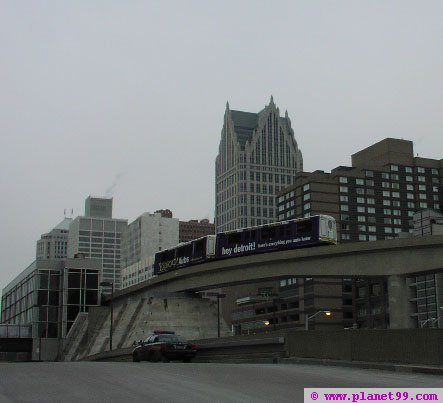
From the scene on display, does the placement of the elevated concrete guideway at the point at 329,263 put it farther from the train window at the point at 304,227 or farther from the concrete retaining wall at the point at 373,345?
the concrete retaining wall at the point at 373,345

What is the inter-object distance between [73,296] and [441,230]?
67.1 metres

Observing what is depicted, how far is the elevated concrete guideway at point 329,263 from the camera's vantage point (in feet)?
175

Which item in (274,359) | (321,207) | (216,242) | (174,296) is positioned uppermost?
(321,207)

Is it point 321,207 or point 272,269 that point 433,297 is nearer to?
point 321,207

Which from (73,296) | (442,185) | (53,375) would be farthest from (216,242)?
(442,185)

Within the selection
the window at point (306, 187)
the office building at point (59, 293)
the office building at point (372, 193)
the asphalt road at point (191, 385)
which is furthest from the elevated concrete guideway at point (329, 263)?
the window at point (306, 187)

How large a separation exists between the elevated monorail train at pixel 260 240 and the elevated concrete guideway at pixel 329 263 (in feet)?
2.60

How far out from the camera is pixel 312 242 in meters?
56.5

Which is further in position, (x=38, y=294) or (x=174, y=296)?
(x=38, y=294)

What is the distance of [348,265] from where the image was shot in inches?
→ 2234

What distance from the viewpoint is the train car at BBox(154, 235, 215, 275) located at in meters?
65.0

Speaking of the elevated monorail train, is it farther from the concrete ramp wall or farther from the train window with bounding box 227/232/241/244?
the concrete ramp wall

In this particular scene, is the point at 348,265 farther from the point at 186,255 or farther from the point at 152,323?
the point at 152,323

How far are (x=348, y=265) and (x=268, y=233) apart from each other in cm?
790
